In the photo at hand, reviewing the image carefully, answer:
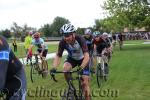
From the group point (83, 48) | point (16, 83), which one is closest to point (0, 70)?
point (16, 83)

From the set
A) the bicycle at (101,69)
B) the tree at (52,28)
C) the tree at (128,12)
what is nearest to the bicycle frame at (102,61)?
the bicycle at (101,69)

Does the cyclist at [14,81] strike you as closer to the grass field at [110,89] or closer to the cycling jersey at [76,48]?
the cycling jersey at [76,48]

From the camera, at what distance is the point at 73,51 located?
9.11 meters

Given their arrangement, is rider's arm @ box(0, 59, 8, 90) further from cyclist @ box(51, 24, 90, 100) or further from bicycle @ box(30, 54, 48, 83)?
bicycle @ box(30, 54, 48, 83)

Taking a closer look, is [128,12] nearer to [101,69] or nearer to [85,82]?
[101,69]

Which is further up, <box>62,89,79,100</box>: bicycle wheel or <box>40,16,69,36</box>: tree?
<box>62,89,79,100</box>: bicycle wheel

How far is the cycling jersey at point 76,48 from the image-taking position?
28.1 feet

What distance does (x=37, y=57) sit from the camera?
53.5 feet

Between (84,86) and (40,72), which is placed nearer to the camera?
(84,86)

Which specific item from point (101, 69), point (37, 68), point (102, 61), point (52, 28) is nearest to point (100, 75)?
point (101, 69)

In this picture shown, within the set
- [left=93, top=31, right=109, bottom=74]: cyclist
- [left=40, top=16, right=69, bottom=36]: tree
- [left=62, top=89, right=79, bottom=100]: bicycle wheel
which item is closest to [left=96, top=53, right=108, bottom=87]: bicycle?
→ [left=93, top=31, right=109, bottom=74]: cyclist

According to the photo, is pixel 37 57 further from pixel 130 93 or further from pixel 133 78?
pixel 130 93

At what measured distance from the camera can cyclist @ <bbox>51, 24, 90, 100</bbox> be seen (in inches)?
316

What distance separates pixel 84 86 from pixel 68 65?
883 mm
